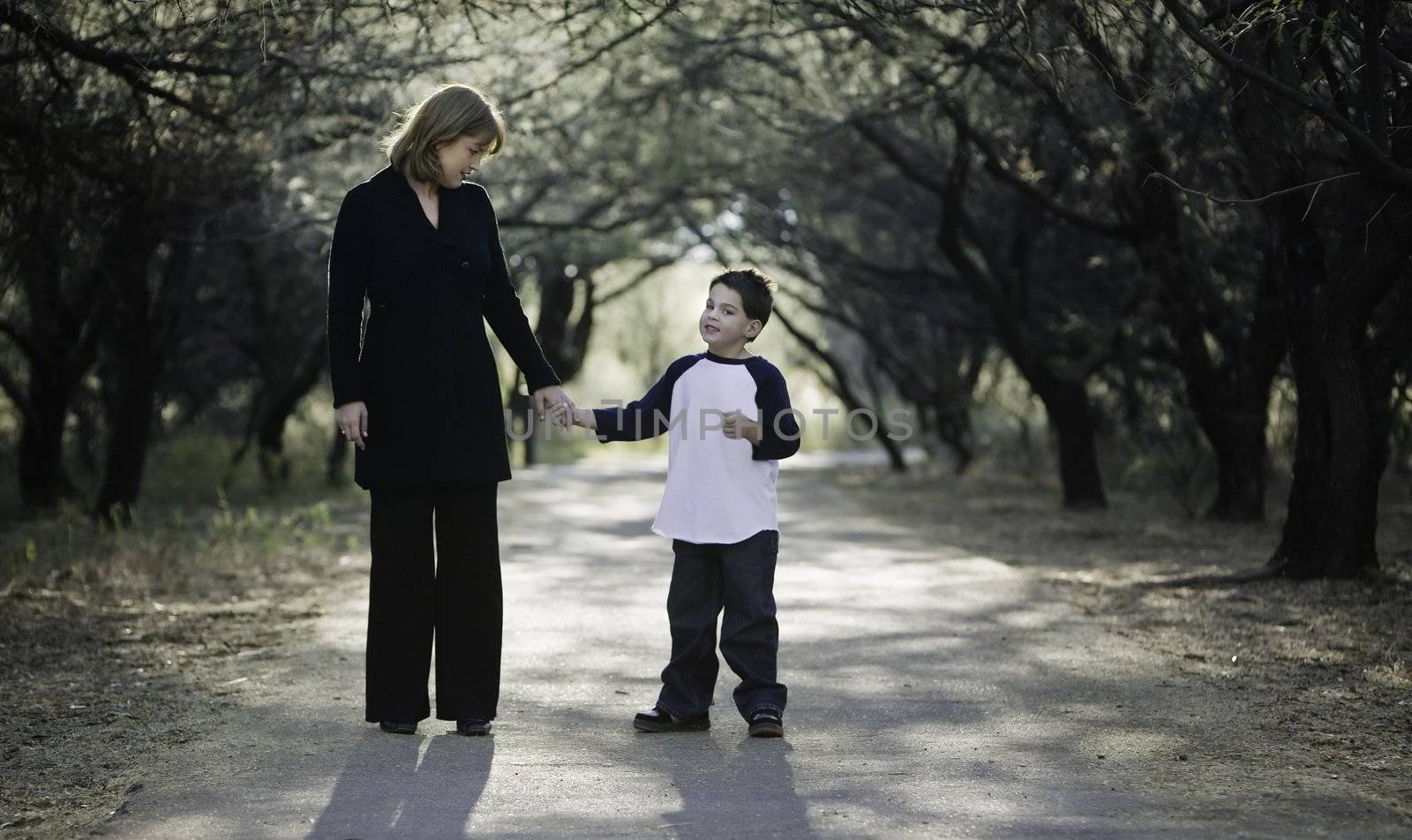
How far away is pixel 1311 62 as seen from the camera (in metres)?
8.70

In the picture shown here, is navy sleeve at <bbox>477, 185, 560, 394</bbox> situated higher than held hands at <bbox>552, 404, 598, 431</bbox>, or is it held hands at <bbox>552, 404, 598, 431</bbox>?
navy sleeve at <bbox>477, 185, 560, 394</bbox>

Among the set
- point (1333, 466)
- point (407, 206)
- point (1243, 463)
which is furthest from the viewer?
point (1243, 463)

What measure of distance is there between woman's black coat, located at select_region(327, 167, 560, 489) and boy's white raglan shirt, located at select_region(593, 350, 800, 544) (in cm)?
50

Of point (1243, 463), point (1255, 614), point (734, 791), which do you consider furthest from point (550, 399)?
point (1243, 463)

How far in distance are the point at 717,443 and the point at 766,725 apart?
99 centimetres

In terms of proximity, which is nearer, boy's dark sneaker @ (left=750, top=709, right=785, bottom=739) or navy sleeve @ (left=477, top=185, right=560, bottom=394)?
boy's dark sneaker @ (left=750, top=709, right=785, bottom=739)

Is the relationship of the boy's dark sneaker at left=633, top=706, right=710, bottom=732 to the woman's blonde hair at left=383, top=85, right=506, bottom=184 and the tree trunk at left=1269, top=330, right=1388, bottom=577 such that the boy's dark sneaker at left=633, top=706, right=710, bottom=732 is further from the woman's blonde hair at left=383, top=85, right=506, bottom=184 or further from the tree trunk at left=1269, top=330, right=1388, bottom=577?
the tree trunk at left=1269, top=330, right=1388, bottom=577

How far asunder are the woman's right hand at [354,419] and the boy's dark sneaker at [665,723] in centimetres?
134

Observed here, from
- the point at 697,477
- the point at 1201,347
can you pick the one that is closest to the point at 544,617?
the point at 697,477

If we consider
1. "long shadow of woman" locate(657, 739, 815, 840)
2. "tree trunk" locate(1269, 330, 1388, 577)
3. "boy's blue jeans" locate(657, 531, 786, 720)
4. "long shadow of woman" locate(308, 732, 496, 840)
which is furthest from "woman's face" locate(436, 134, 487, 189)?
"tree trunk" locate(1269, 330, 1388, 577)

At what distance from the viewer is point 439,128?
5328 mm

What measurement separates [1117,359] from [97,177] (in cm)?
1140

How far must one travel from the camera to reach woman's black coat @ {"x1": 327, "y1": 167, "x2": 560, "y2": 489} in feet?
17.7

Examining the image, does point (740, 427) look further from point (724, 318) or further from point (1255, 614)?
point (1255, 614)
